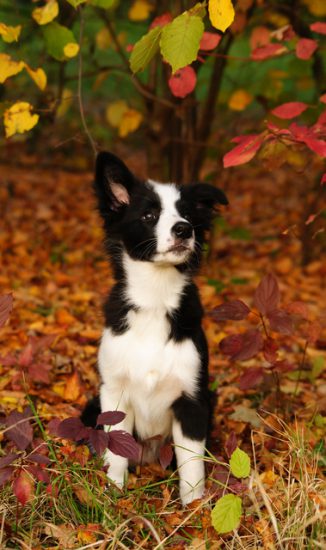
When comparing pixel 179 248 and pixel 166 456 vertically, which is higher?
pixel 179 248

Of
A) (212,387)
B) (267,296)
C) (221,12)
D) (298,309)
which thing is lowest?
(212,387)

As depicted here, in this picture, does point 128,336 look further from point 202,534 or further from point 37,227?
point 37,227

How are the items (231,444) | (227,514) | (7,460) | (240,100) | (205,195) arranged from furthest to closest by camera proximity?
(240,100)
(205,195)
(231,444)
(7,460)
(227,514)

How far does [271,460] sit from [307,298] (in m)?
2.69

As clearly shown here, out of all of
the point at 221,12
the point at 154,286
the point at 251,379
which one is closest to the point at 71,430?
the point at 154,286

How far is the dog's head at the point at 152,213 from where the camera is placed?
2967 millimetres

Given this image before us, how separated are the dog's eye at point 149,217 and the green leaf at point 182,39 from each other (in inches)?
27.2

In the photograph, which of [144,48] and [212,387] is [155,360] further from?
[144,48]

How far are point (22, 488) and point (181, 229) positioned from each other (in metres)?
1.15

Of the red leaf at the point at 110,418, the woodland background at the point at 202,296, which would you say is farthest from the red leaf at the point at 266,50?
the red leaf at the point at 110,418

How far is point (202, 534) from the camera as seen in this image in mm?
2658

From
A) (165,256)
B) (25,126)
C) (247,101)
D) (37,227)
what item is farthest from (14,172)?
(165,256)

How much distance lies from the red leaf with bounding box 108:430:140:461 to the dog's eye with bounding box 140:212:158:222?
90 cm

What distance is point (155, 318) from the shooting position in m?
3.12
